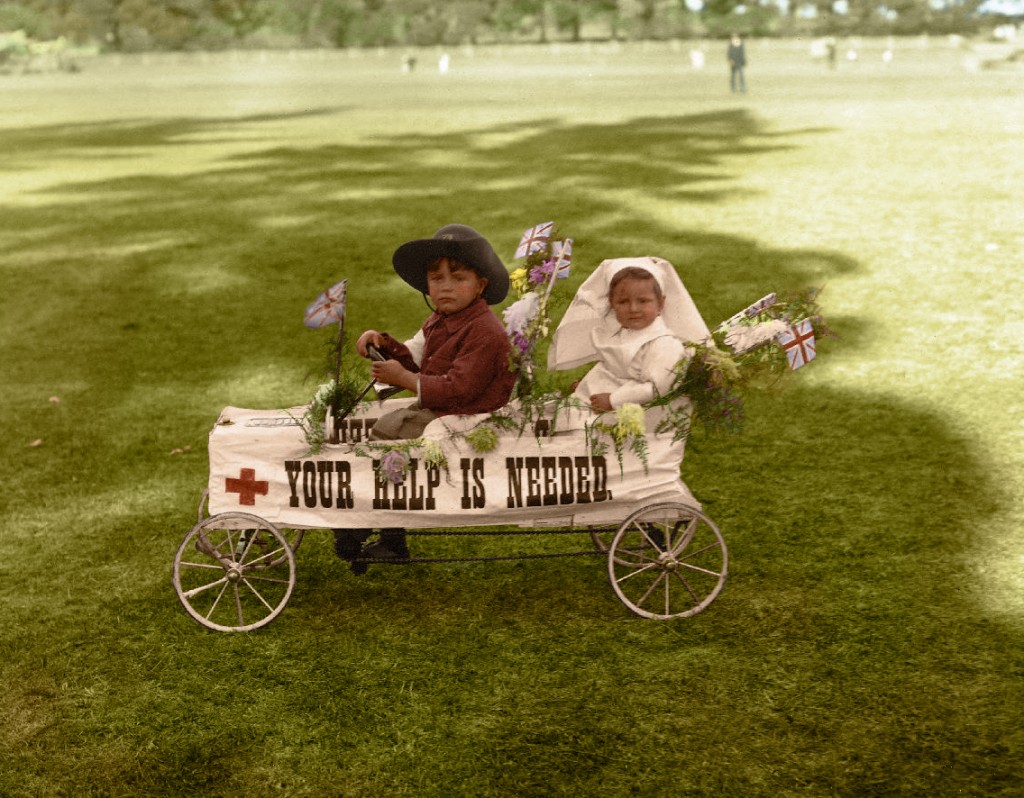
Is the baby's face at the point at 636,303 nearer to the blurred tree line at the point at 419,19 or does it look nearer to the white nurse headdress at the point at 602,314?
the white nurse headdress at the point at 602,314

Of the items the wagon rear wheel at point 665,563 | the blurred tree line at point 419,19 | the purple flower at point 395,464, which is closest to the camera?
the purple flower at point 395,464

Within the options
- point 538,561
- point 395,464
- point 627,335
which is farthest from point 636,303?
point 538,561

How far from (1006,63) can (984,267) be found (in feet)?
103

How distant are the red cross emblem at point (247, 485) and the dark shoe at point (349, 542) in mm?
378

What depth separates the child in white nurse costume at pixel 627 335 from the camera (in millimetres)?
4242

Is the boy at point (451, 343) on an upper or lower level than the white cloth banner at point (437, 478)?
upper

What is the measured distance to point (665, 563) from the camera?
14.5 feet

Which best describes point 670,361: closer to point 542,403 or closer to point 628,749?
point 542,403

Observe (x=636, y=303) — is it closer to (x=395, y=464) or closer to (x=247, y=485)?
(x=395, y=464)

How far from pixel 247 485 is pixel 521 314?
A: 1.26 m

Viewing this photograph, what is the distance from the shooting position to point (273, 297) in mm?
9914

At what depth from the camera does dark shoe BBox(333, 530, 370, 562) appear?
4.43m

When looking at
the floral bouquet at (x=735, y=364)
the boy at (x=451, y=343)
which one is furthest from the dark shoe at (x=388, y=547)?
the floral bouquet at (x=735, y=364)

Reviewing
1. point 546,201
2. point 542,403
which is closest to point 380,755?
point 542,403
